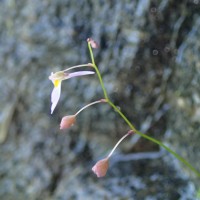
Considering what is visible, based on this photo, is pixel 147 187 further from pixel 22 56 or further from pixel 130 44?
pixel 22 56

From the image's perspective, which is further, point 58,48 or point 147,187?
point 58,48

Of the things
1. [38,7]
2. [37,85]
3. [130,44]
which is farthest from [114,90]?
[38,7]

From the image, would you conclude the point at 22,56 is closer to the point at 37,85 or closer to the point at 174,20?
the point at 37,85

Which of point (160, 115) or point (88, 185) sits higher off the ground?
point (160, 115)

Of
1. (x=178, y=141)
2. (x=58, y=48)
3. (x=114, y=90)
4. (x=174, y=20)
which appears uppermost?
(x=174, y=20)

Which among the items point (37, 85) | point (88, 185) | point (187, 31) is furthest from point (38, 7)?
point (88, 185)

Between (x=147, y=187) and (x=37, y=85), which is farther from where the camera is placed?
(x=37, y=85)
